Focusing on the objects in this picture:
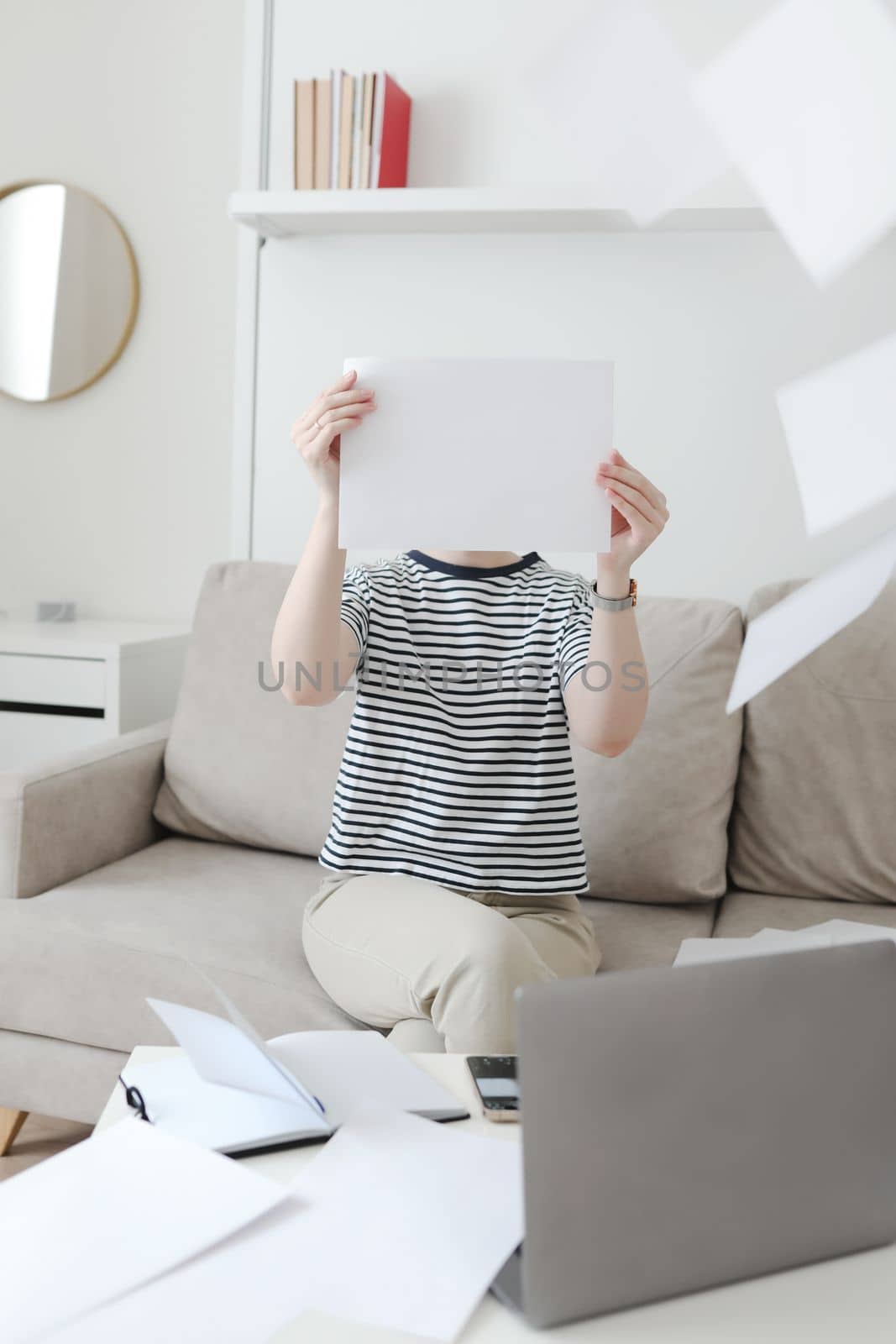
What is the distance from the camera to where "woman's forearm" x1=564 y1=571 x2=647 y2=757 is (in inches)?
52.7

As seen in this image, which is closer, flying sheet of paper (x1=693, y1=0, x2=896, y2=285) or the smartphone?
flying sheet of paper (x1=693, y1=0, x2=896, y2=285)

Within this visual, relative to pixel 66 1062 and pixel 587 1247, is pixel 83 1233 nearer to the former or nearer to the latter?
pixel 587 1247

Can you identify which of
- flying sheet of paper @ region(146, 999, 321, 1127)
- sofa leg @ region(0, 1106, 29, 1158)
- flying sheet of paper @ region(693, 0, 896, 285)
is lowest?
sofa leg @ region(0, 1106, 29, 1158)

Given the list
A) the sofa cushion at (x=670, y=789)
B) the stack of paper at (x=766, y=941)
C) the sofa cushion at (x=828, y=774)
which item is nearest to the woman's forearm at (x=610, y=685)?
the stack of paper at (x=766, y=941)

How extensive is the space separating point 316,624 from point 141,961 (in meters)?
0.53

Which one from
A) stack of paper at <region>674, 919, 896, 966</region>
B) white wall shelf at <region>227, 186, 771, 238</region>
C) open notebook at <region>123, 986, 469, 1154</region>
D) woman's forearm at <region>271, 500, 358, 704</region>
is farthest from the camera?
white wall shelf at <region>227, 186, 771, 238</region>

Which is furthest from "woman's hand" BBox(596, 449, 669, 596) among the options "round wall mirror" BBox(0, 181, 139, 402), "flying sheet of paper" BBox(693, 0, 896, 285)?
"round wall mirror" BBox(0, 181, 139, 402)

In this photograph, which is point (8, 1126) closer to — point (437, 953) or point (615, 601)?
point (437, 953)

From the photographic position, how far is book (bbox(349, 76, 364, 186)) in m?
2.18

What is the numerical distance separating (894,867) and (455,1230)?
121 cm

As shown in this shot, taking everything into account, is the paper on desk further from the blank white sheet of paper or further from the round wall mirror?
the round wall mirror

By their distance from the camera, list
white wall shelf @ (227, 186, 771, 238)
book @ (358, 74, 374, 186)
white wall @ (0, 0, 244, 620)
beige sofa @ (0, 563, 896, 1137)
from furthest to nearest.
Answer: white wall @ (0, 0, 244, 620) → book @ (358, 74, 374, 186) → white wall shelf @ (227, 186, 771, 238) → beige sofa @ (0, 563, 896, 1137)

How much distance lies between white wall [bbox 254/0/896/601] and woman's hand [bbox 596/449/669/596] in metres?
0.98

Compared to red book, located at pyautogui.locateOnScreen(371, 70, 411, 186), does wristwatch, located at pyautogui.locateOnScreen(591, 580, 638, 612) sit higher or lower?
lower
